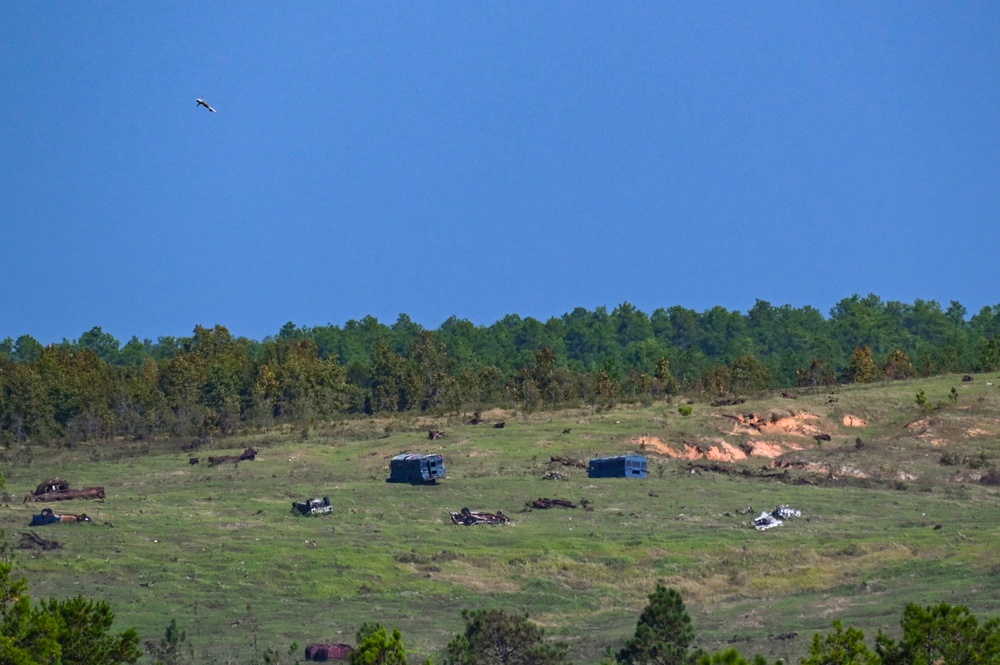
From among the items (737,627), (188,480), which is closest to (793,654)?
(737,627)

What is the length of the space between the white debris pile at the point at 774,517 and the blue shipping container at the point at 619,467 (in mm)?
9531

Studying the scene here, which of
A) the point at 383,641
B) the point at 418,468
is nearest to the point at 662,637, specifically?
the point at 383,641

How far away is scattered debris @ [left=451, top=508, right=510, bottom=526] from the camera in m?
62.0

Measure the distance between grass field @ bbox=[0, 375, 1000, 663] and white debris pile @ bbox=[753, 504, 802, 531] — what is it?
75 cm

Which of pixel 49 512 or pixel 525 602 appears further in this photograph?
pixel 49 512

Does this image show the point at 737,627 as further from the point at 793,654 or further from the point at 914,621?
the point at 914,621

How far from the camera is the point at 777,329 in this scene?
196m

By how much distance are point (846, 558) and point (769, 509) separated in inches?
416

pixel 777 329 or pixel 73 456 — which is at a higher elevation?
pixel 777 329

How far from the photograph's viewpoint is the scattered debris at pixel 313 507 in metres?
63.2

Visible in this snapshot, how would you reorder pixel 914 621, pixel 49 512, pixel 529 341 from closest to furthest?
pixel 914 621, pixel 49 512, pixel 529 341

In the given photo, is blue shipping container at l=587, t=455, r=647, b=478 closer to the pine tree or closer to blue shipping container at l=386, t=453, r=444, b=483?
blue shipping container at l=386, t=453, r=444, b=483

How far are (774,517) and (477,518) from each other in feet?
39.9

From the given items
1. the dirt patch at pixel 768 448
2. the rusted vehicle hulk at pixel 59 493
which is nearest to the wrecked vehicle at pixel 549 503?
the dirt patch at pixel 768 448
